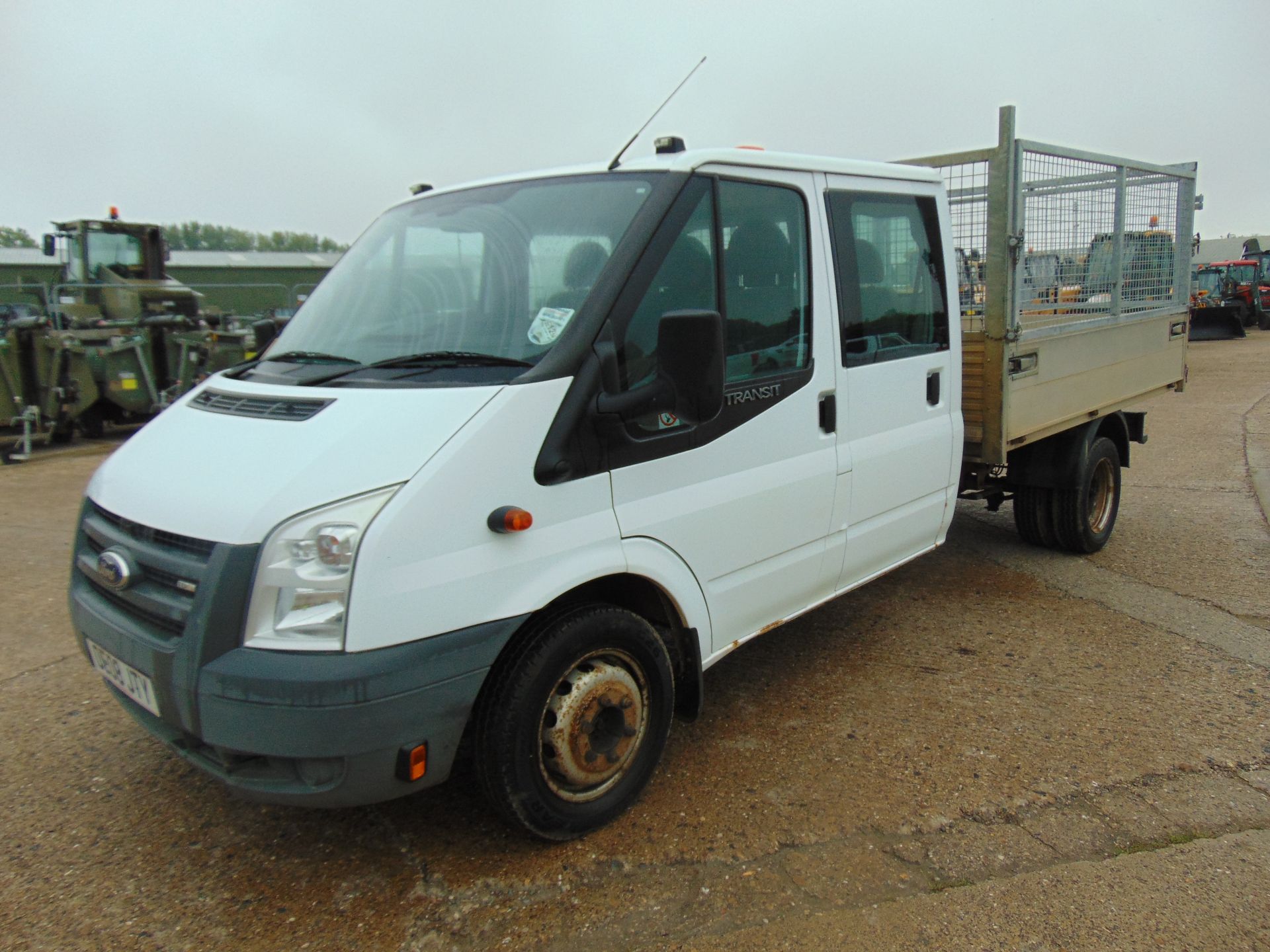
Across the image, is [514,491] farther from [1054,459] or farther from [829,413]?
[1054,459]

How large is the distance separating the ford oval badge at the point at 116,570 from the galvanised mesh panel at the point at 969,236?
13.4 feet

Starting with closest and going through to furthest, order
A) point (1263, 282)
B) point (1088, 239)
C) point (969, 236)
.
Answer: point (969, 236) → point (1088, 239) → point (1263, 282)

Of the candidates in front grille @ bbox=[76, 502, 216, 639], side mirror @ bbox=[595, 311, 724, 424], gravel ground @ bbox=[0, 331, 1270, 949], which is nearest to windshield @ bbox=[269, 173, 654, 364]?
side mirror @ bbox=[595, 311, 724, 424]

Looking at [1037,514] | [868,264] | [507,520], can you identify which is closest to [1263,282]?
[1037,514]

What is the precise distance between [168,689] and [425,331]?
1.33 m

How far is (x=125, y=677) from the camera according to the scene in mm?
2697

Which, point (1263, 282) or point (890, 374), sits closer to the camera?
point (890, 374)

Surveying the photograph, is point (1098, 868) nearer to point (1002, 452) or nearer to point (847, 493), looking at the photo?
point (847, 493)

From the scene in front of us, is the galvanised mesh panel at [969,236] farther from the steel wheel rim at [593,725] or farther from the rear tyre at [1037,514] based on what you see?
the steel wheel rim at [593,725]

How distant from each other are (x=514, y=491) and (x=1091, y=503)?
475 cm

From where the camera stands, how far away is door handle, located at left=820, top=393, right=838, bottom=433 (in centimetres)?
363

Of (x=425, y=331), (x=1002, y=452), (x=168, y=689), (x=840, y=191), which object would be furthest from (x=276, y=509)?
(x=1002, y=452)

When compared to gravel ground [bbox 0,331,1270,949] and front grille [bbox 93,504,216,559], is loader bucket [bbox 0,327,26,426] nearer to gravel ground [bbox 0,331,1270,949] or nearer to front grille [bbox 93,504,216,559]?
gravel ground [bbox 0,331,1270,949]

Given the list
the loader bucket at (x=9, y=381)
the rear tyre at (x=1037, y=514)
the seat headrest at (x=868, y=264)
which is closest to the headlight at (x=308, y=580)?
the seat headrest at (x=868, y=264)
